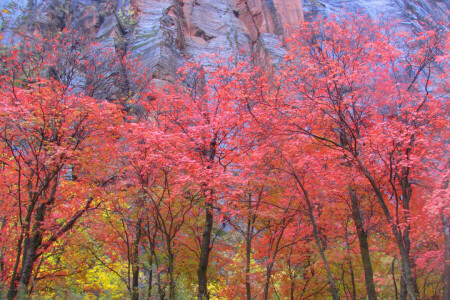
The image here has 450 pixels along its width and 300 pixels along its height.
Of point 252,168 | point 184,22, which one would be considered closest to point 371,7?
point 184,22

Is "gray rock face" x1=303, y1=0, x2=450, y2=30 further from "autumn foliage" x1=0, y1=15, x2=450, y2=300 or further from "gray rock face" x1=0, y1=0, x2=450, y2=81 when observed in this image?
"autumn foliage" x1=0, y1=15, x2=450, y2=300

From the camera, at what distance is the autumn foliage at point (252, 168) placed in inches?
319

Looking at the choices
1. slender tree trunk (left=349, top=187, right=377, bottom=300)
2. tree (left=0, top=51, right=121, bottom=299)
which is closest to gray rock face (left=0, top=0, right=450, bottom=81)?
tree (left=0, top=51, right=121, bottom=299)

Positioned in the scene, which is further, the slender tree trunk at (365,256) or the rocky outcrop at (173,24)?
the rocky outcrop at (173,24)

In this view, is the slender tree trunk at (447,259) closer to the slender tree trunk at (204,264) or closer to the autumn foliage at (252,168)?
the autumn foliage at (252,168)

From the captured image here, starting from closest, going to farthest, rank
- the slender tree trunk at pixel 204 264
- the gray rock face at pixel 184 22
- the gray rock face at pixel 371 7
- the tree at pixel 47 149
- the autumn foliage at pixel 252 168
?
the tree at pixel 47 149, the autumn foliage at pixel 252 168, the slender tree trunk at pixel 204 264, the gray rock face at pixel 184 22, the gray rock face at pixel 371 7

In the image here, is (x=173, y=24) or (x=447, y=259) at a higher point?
(x=173, y=24)

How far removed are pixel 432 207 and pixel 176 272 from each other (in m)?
9.20

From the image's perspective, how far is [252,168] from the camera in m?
9.59

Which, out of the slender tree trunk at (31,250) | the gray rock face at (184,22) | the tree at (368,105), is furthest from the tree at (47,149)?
the gray rock face at (184,22)

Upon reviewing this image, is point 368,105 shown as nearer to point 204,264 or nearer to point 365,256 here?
point 365,256

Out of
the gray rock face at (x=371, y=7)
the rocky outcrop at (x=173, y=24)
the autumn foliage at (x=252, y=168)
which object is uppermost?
the gray rock face at (x=371, y=7)

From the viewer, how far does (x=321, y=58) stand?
30.9 ft

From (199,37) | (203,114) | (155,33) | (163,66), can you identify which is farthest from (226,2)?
(203,114)
